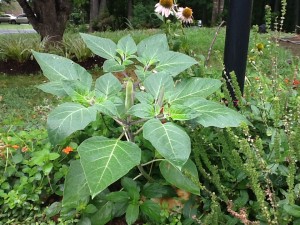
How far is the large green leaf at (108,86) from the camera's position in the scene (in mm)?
1713

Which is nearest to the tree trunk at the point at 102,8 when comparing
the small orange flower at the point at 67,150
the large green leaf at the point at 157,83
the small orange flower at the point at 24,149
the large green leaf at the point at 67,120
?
the small orange flower at the point at 24,149

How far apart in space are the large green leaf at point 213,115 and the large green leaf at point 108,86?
0.92 feet

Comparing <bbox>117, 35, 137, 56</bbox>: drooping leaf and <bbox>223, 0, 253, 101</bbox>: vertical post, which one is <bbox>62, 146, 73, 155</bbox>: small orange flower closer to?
<bbox>117, 35, 137, 56</bbox>: drooping leaf

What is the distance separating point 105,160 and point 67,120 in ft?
0.60

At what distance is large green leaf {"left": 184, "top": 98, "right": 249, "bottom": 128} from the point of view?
5.13 ft

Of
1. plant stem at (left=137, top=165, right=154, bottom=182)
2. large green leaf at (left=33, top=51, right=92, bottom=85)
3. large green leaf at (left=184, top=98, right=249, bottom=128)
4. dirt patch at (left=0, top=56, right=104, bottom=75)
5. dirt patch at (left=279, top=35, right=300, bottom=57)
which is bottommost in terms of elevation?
dirt patch at (left=0, top=56, right=104, bottom=75)

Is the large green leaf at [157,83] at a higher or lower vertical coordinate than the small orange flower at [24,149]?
higher

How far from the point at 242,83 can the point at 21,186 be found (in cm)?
122

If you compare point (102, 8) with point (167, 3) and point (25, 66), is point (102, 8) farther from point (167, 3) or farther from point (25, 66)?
point (167, 3)

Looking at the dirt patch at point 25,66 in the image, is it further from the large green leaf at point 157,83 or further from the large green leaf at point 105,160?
the large green leaf at point 105,160

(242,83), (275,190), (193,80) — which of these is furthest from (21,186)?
(242,83)

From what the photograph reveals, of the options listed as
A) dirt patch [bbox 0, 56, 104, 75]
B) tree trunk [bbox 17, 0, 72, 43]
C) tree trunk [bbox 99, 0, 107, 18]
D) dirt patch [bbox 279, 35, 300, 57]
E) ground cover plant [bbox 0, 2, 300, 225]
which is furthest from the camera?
tree trunk [bbox 99, 0, 107, 18]

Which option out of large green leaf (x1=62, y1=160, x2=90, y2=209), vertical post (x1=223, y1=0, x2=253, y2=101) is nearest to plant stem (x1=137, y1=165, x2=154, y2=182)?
large green leaf (x1=62, y1=160, x2=90, y2=209)

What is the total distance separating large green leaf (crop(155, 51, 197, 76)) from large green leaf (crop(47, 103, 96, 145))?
47 cm
